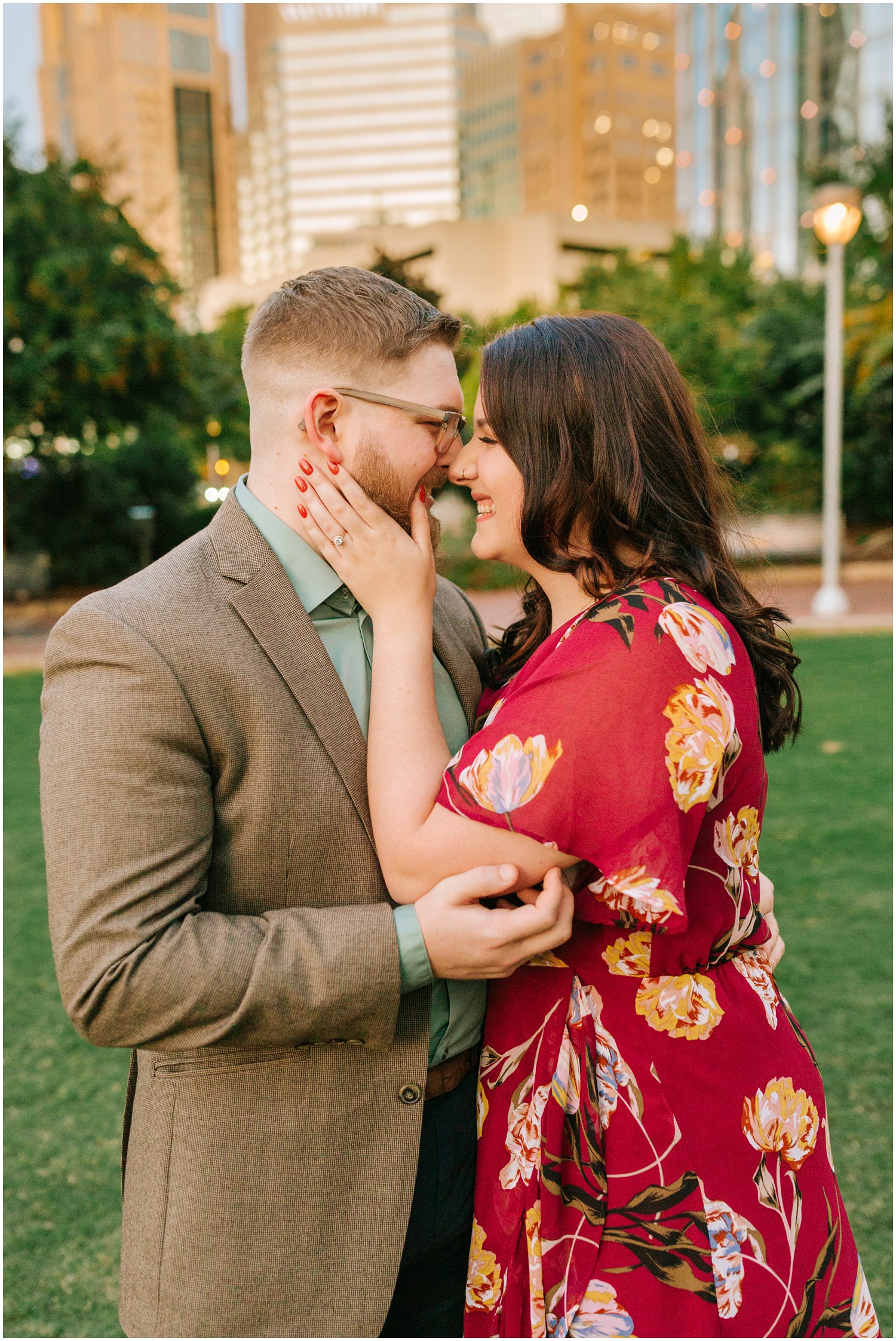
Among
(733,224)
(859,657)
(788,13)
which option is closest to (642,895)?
(859,657)

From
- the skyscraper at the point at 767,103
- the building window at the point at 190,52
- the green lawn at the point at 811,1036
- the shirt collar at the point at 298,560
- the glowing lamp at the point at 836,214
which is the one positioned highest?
the building window at the point at 190,52

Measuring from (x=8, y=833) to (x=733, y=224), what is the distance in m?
63.1

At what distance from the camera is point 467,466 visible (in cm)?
191

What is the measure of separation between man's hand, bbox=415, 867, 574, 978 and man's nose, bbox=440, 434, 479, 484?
800 millimetres

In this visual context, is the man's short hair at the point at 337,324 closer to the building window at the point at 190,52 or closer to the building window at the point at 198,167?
the building window at the point at 198,167

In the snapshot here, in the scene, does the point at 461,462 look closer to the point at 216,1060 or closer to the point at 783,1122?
the point at 216,1060

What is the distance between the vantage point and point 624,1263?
1.58 meters

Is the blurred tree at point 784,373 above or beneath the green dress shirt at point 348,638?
above

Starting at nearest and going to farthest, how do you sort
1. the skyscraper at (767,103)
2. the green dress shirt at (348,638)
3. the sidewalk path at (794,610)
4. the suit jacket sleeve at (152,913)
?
1. the suit jacket sleeve at (152,913)
2. the green dress shirt at (348,638)
3. the sidewalk path at (794,610)
4. the skyscraper at (767,103)

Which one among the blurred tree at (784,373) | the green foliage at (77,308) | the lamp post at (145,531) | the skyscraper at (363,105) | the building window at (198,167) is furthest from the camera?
the building window at (198,167)

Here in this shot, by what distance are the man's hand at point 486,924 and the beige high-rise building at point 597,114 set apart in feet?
385

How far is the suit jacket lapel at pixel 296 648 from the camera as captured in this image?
160cm

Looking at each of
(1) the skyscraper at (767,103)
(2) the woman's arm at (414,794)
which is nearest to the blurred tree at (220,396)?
(2) the woman's arm at (414,794)

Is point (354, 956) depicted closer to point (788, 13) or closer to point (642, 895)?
point (642, 895)
